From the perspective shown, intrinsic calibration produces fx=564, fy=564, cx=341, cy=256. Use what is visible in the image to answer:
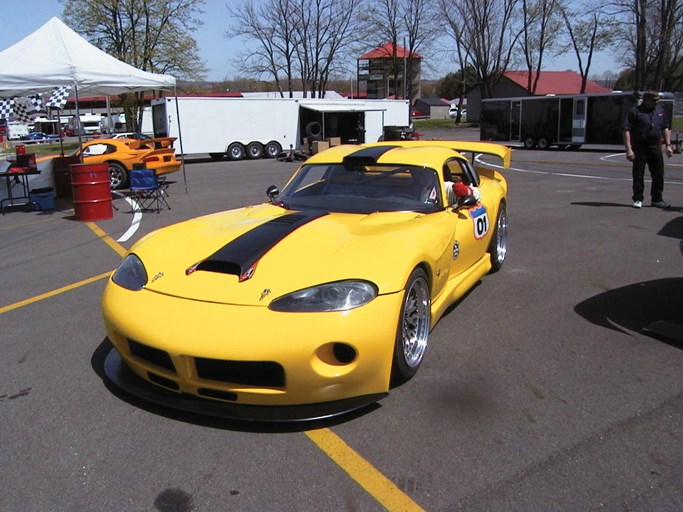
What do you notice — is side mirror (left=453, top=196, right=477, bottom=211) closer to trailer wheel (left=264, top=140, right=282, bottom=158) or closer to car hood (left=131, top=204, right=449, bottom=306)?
car hood (left=131, top=204, right=449, bottom=306)

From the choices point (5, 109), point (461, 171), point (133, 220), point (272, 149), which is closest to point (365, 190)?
point (461, 171)

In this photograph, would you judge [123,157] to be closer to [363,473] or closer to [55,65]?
[55,65]

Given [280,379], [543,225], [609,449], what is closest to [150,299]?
[280,379]

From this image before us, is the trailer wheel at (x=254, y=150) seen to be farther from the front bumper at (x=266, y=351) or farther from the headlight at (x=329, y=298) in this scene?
the headlight at (x=329, y=298)

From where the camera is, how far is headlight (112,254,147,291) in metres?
3.28

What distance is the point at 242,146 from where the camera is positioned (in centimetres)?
2505

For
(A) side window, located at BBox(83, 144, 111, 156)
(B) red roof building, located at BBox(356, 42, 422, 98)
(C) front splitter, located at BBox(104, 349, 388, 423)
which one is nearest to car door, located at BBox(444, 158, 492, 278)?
(C) front splitter, located at BBox(104, 349, 388, 423)

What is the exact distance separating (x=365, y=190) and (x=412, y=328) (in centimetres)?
147

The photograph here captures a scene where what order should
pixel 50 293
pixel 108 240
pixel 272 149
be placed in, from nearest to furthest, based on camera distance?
pixel 50 293 < pixel 108 240 < pixel 272 149

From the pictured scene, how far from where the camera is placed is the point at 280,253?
10.9 ft

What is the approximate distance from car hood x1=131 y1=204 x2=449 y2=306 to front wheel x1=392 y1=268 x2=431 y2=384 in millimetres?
165

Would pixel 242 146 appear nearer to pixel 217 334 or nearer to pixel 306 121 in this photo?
pixel 306 121

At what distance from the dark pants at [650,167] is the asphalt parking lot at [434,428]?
4.41 metres

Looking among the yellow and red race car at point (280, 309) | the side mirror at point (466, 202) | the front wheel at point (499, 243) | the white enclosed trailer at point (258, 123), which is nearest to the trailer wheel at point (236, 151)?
the white enclosed trailer at point (258, 123)
